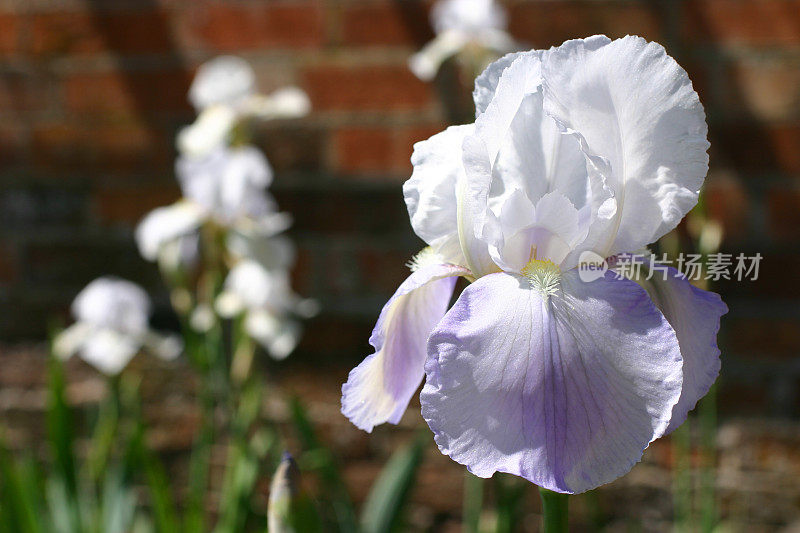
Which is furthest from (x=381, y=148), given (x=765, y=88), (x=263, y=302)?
(x=765, y=88)

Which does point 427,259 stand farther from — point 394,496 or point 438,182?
point 394,496

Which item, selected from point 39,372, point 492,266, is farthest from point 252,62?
point 492,266

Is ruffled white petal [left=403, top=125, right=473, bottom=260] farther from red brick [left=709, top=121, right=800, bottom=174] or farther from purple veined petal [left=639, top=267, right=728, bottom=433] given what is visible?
red brick [left=709, top=121, right=800, bottom=174]

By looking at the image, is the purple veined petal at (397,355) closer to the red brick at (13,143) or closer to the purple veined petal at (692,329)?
the purple veined petal at (692,329)

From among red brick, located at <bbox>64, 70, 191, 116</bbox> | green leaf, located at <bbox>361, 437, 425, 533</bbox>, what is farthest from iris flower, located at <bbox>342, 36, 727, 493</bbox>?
red brick, located at <bbox>64, 70, 191, 116</bbox>

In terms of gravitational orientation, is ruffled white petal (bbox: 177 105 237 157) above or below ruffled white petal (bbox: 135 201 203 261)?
above

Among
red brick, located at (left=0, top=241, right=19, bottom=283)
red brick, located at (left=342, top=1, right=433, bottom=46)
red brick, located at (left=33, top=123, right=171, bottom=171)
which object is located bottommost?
red brick, located at (left=0, top=241, right=19, bottom=283)

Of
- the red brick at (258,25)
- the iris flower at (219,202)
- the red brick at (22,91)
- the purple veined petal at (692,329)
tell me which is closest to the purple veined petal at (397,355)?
the purple veined petal at (692,329)

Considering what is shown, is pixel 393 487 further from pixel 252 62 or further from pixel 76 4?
pixel 76 4
